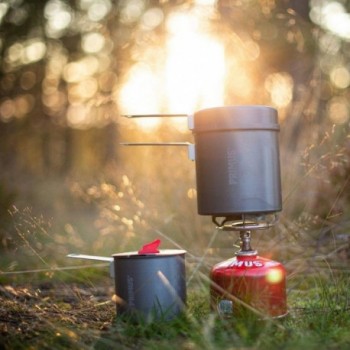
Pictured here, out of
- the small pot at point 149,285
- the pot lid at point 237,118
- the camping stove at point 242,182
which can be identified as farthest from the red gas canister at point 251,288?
the pot lid at point 237,118

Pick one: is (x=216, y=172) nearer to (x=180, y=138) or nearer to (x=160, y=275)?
(x=160, y=275)

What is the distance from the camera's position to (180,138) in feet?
18.6

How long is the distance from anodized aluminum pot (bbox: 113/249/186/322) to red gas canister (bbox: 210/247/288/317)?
0.16 m

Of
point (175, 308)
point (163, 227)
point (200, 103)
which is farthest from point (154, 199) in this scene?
point (175, 308)

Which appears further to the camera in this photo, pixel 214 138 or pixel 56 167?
pixel 56 167

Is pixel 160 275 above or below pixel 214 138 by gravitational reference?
below

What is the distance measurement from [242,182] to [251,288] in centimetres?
38

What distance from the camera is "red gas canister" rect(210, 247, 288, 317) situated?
235 cm

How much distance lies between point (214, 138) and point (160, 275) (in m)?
0.54

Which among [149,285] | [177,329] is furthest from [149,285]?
[177,329]

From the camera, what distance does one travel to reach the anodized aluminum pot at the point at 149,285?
238 centimetres

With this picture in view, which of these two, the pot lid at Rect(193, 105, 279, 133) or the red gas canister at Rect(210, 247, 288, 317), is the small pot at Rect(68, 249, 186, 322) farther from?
Answer: the pot lid at Rect(193, 105, 279, 133)

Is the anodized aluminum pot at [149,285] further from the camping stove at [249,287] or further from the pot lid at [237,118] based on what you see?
the pot lid at [237,118]

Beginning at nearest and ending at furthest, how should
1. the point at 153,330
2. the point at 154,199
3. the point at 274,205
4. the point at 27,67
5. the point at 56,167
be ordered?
the point at 153,330, the point at 274,205, the point at 154,199, the point at 56,167, the point at 27,67
